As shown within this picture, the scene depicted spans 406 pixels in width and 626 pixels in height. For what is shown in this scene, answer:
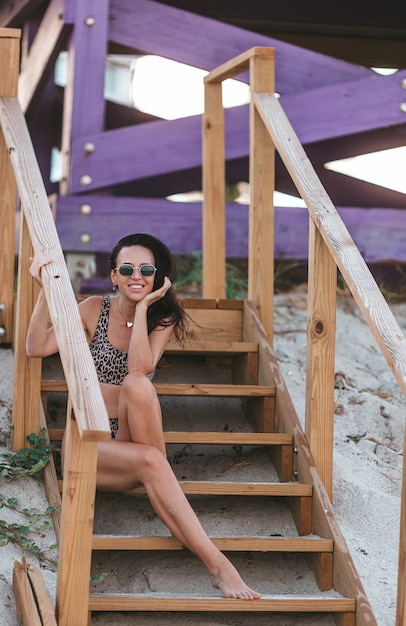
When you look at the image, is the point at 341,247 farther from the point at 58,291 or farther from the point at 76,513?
the point at 76,513

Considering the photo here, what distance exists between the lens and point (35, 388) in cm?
392

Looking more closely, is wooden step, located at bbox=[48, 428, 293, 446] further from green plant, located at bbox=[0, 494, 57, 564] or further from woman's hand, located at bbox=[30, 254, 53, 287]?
woman's hand, located at bbox=[30, 254, 53, 287]

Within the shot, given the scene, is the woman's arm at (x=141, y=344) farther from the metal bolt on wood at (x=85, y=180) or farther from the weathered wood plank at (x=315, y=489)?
the metal bolt on wood at (x=85, y=180)

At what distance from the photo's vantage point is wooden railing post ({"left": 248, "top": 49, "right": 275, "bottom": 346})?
15.4ft

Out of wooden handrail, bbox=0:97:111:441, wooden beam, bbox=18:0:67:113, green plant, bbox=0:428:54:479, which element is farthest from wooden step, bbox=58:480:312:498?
wooden beam, bbox=18:0:67:113

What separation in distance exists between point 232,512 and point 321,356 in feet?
2.17

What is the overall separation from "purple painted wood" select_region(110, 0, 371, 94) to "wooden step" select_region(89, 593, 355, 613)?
3.91 m

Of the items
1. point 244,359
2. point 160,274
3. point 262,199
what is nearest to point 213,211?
point 262,199

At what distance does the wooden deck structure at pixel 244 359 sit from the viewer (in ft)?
9.50

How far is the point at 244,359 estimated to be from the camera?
4.62 meters

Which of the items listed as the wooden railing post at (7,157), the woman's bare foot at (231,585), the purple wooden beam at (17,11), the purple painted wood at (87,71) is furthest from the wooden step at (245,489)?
the purple wooden beam at (17,11)

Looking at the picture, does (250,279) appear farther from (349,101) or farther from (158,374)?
(349,101)

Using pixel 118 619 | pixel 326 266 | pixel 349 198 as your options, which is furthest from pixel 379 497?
pixel 349 198

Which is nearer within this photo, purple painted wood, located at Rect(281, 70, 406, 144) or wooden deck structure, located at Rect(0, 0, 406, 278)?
wooden deck structure, located at Rect(0, 0, 406, 278)
